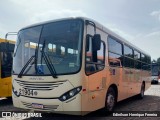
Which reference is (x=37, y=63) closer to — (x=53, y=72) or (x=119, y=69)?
(x=53, y=72)

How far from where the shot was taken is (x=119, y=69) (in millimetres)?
8938

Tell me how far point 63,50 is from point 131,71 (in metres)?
5.56

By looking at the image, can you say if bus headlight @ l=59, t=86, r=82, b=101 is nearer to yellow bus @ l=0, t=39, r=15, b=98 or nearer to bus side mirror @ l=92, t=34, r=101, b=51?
bus side mirror @ l=92, t=34, r=101, b=51

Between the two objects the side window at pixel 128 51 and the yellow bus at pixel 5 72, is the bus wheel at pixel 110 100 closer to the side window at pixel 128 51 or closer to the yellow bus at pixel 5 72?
→ the side window at pixel 128 51

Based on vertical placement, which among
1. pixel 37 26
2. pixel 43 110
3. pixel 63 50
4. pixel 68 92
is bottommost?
pixel 43 110

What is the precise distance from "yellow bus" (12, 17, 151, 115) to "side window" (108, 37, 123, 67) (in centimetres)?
54

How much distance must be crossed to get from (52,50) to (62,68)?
0.71m

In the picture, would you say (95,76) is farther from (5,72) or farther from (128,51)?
(5,72)

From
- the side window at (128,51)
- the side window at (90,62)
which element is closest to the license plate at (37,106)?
the side window at (90,62)

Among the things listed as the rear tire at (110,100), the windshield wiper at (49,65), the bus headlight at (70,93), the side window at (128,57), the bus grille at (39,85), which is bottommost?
the rear tire at (110,100)

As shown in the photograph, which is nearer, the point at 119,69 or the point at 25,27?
the point at 25,27

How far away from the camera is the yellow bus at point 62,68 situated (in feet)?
19.1

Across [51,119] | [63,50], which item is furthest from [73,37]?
[51,119]

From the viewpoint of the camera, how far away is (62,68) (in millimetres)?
5926
